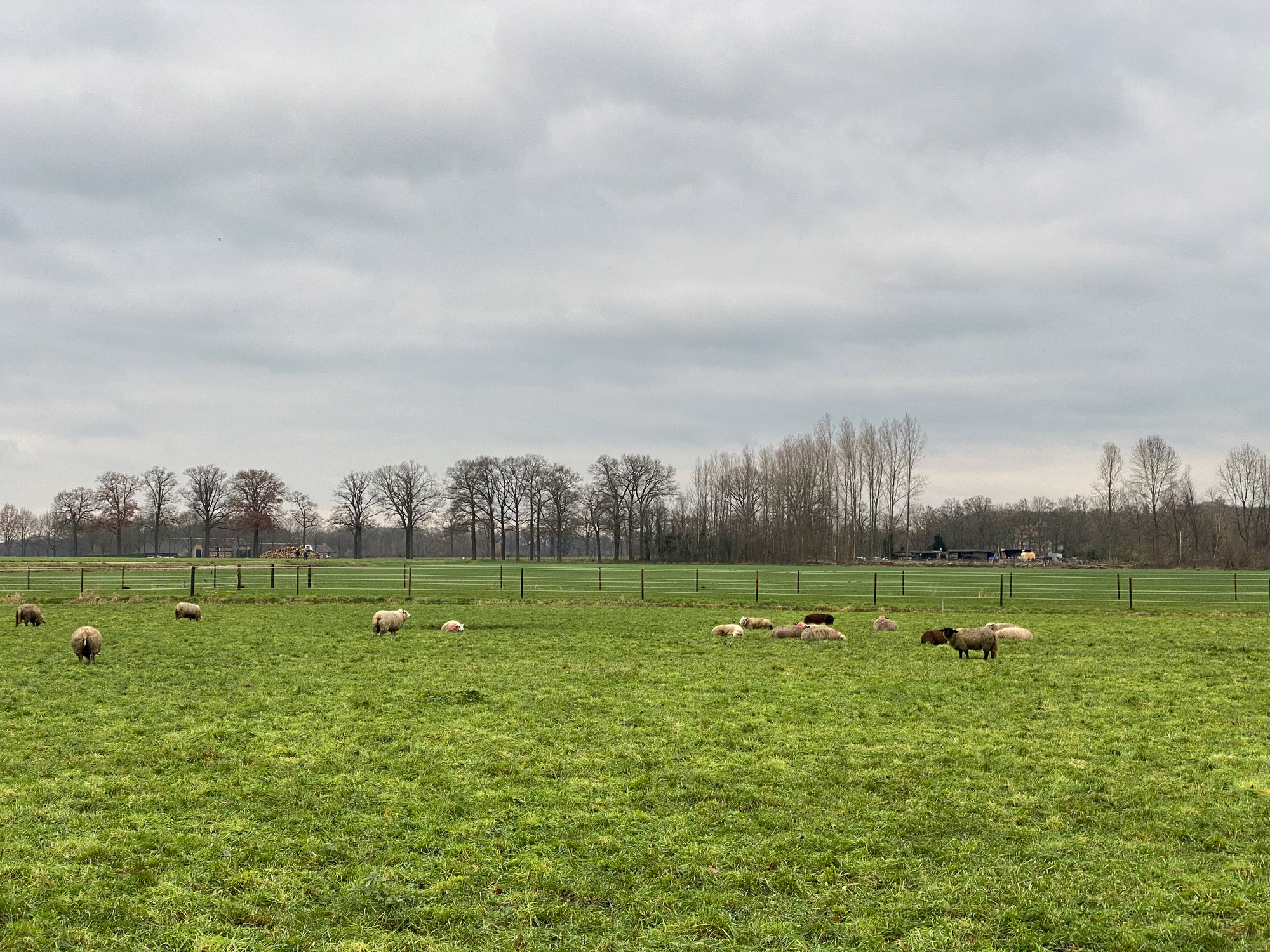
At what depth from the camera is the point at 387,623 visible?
72.4ft

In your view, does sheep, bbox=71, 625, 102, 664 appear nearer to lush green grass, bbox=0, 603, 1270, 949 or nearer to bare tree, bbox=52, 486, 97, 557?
lush green grass, bbox=0, 603, 1270, 949

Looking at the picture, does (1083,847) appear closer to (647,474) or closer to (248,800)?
(248,800)

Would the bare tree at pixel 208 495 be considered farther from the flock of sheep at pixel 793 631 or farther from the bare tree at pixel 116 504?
the flock of sheep at pixel 793 631

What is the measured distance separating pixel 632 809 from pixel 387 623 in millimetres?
15428

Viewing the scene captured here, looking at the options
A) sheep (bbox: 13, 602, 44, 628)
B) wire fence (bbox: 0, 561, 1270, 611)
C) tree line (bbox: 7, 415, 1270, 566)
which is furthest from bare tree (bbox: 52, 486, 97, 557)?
sheep (bbox: 13, 602, 44, 628)

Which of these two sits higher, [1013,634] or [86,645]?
[86,645]

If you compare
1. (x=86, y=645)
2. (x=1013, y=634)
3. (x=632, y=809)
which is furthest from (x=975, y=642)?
(x=86, y=645)

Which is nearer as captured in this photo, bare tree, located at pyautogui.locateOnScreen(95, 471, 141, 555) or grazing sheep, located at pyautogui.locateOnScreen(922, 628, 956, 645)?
grazing sheep, located at pyautogui.locateOnScreen(922, 628, 956, 645)

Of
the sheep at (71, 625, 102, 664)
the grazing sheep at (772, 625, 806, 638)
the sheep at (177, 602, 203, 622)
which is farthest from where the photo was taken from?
the sheep at (177, 602, 203, 622)

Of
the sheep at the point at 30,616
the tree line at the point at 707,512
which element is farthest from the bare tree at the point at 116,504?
the sheep at the point at 30,616

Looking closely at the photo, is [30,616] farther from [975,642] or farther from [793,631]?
[975,642]

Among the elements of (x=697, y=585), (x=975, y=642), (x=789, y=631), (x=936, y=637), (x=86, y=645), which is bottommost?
(x=697, y=585)

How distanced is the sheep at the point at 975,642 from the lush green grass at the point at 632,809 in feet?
7.61

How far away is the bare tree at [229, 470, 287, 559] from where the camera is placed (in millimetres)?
114438
